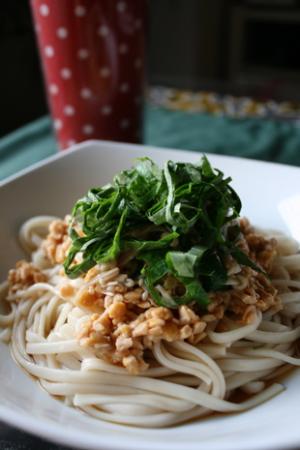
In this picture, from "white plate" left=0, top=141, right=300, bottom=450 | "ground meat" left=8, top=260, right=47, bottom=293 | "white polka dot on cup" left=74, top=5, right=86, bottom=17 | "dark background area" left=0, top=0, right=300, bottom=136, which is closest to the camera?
"white plate" left=0, top=141, right=300, bottom=450

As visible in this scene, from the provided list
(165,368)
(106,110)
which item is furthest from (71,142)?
(165,368)

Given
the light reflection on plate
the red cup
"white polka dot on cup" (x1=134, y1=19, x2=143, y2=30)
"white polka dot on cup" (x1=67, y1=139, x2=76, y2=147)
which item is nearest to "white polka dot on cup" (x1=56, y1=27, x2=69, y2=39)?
the red cup

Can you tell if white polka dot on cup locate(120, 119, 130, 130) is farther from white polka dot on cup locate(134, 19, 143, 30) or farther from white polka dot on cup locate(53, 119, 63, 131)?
white polka dot on cup locate(134, 19, 143, 30)

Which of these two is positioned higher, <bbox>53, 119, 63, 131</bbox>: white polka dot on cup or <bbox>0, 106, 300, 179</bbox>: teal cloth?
<bbox>53, 119, 63, 131</bbox>: white polka dot on cup

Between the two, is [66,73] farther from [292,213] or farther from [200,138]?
[292,213]

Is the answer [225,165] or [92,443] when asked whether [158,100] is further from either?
[92,443]

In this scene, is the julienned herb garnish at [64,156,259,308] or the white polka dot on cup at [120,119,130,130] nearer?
the julienned herb garnish at [64,156,259,308]
